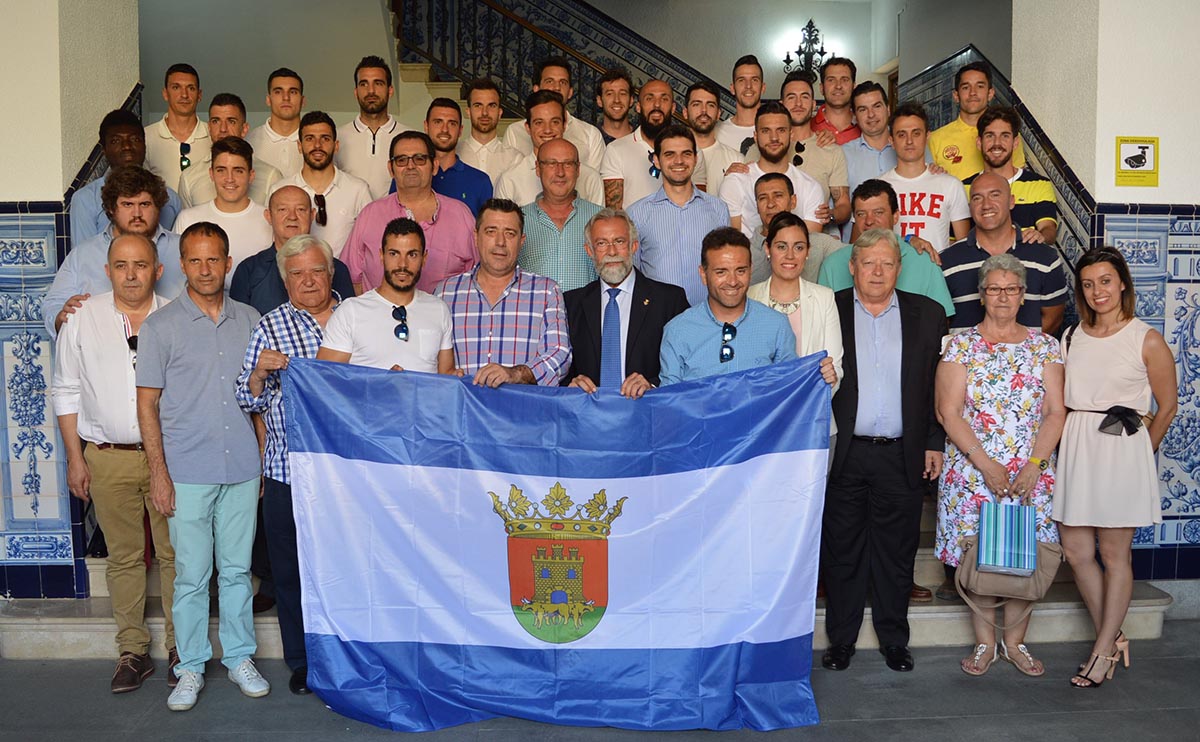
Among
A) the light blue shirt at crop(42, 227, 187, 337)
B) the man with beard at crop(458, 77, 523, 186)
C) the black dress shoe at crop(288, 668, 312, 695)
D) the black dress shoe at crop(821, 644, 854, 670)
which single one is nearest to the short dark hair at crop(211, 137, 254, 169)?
the light blue shirt at crop(42, 227, 187, 337)

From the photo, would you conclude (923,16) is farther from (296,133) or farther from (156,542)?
(156,542)

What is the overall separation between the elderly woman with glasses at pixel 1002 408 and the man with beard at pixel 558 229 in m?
1.54

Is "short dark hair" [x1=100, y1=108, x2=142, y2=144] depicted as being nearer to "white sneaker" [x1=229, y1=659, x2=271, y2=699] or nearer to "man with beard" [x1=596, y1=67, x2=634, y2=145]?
"man with beard" [x1=596, y1=67, x2=634, y2=145]

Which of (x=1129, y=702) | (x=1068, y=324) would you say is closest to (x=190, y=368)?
(x=1129, y=702)

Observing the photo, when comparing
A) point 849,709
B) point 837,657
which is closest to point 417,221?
point 837,657

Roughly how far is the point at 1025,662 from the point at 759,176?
2335mm

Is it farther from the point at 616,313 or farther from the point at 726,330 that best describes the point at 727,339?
the point at 616,313

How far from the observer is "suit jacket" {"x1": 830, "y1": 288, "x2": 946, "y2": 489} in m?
4.09

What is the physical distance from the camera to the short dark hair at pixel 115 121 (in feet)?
15.5

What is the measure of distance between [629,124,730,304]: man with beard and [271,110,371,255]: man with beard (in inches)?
50.2

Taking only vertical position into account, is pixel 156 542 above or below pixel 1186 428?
below

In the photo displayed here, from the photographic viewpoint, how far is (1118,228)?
4922 mm

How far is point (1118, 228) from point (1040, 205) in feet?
1.13

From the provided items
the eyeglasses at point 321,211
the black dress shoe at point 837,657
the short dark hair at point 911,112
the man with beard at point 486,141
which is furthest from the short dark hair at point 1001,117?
the eyeglasses at point 321,211
